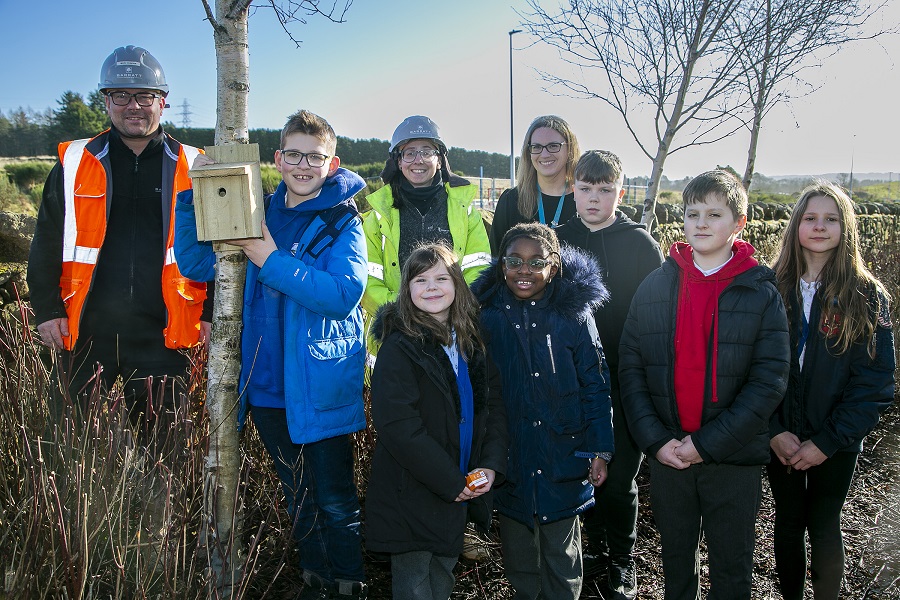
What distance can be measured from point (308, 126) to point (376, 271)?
0.80 meters

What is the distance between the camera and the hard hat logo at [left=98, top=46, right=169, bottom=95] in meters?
2.93

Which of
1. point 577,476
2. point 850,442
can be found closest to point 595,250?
point 577,476

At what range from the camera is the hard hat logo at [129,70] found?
2926mm

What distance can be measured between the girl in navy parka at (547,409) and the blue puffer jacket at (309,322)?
559 millimetres

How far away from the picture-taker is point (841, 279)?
246 cm

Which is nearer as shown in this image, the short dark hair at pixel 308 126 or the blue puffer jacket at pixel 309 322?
the blue puffer jacket at pixel 309 322

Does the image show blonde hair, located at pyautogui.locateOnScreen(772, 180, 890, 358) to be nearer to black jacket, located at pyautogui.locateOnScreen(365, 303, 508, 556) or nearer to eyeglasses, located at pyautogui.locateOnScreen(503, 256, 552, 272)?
eyeglasses, located at pyautogui.locateOnScreen(503, 256, 552, 272)

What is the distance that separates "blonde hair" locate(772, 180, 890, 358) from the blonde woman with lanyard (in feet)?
3.11

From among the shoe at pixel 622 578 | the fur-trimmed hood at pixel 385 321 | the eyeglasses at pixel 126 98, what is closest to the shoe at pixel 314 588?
the fur-trimmed hood at pixel 385 321

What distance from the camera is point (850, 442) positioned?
7.70 feet

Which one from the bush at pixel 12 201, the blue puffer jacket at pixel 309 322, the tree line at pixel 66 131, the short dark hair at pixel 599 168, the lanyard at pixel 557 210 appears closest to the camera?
the blue puffer jacket at pixel 309 322

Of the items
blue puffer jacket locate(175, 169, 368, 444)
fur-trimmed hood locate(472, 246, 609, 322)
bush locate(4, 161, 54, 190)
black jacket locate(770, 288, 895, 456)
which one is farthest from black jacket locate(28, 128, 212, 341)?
bush locate(4, 161, 54, 190)

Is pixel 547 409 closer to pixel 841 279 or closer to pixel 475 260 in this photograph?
pixel 475 260

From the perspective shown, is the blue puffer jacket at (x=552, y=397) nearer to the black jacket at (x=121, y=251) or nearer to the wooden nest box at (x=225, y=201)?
the wooden nest box at (x=225, y=201)
